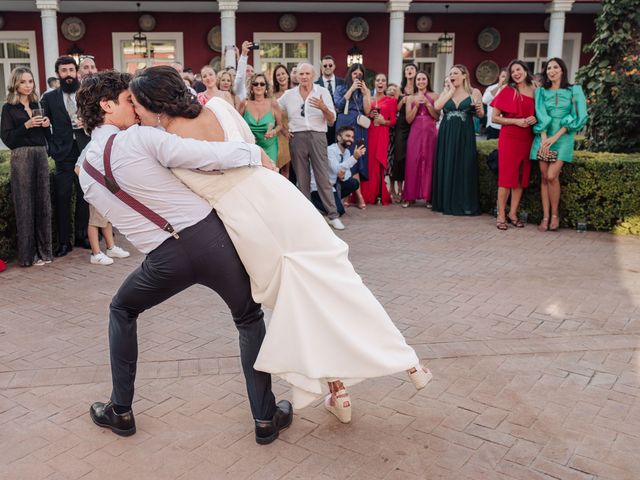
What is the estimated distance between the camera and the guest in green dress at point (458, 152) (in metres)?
8.74

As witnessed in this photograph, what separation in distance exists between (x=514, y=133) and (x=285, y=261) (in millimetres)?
5743

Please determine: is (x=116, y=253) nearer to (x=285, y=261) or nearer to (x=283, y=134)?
(x=283, y=134)

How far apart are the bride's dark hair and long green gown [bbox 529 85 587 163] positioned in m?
5.76

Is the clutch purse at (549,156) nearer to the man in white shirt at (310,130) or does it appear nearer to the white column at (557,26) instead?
the man in white shirt at (310,130)

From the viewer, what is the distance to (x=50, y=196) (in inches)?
266

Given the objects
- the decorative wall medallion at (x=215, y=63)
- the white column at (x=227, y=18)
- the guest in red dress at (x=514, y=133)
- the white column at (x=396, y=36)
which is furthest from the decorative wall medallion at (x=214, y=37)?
the guest in red dress at (x=514, y=133)

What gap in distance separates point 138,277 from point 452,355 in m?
2.14

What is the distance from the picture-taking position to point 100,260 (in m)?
6.59

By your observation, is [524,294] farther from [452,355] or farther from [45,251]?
[45,251]

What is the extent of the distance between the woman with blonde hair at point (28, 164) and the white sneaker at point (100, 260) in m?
0.44

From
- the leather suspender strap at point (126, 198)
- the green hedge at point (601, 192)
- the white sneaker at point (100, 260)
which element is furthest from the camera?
the green hedge at point (601, 192)

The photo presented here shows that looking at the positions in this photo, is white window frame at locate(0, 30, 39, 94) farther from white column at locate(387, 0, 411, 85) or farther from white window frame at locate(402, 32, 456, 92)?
white window frame at locate(402, 32, 456, 92)

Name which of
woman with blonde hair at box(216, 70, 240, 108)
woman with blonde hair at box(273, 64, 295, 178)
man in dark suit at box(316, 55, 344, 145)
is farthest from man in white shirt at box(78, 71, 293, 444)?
man in dark suit at box(316, 55, 344, 145)

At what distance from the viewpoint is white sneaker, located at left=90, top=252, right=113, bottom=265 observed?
6.57 m
